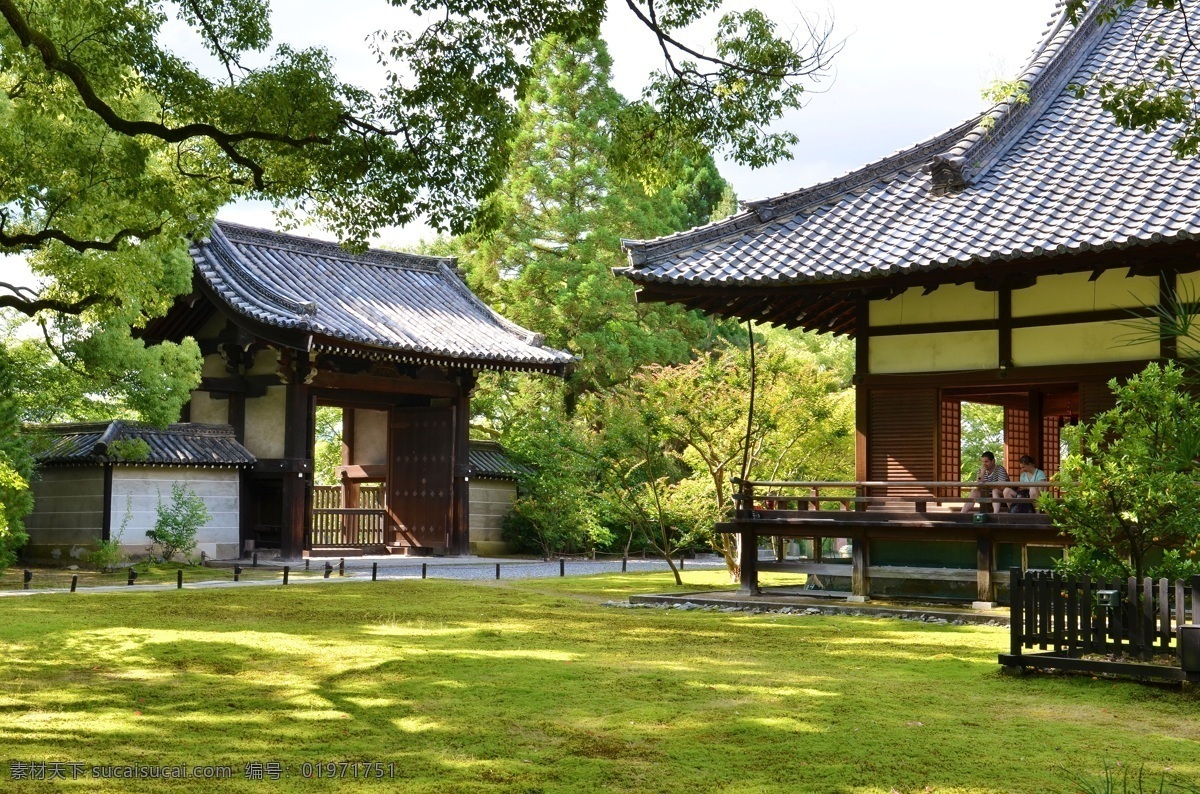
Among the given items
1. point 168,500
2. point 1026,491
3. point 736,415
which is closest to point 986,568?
point 1026,491

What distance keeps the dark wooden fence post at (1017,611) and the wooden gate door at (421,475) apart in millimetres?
17993

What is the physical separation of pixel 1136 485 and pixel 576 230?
25.1 m

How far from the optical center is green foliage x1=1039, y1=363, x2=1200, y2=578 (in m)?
8.96

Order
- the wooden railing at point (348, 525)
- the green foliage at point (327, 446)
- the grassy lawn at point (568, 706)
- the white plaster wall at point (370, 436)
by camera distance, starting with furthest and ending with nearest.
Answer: the green foliage at point (327, 446), the white plaster wall at point (370, 436), the wooden railing at point (348, 525), the grassy lawn at point (568, 706)

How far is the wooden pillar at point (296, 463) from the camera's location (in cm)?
2356

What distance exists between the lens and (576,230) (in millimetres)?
33250

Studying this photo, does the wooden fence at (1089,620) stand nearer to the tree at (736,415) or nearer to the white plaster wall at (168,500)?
the tree at (736,415)

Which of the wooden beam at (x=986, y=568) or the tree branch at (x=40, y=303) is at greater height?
the tree branch at (x=40, y=303)

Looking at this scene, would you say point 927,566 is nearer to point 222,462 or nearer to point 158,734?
point 158,734

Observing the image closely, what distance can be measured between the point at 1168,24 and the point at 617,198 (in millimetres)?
17514

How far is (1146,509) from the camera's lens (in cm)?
922

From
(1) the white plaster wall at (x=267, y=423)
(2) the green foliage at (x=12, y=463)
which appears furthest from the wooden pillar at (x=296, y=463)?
(2) the green foliage at (x=12, y=463)

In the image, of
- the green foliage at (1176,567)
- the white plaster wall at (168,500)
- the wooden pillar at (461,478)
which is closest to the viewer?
the green foliage at (1176,567)

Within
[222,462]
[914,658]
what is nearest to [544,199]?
[222,462]
